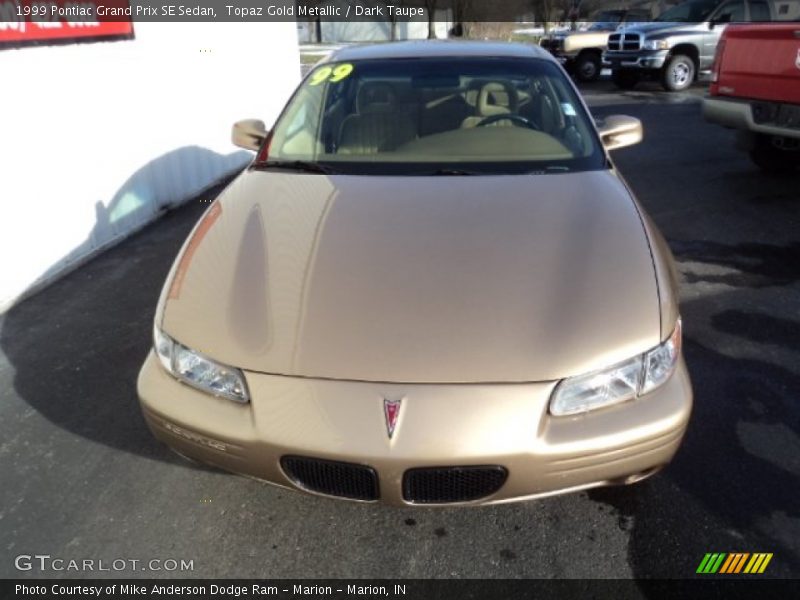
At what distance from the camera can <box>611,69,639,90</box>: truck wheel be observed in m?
13.7

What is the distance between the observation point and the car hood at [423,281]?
1.96 metres

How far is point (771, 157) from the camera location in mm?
6734

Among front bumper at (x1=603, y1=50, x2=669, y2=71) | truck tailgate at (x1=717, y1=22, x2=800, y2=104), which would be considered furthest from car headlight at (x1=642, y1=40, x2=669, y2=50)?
truck tailgate at (x1=717, y1=22, x2=800, y2=104)

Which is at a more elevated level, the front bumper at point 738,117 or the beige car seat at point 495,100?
the beige car seat at point 495,100

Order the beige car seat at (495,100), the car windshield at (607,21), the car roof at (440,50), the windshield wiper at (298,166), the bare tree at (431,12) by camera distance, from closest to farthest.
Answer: the windshield wiper at (298,166) < the beige car seat at (495,100) < the car roof at (440,50) < the car windshield at (607,21) < the bare tree at (431,12)

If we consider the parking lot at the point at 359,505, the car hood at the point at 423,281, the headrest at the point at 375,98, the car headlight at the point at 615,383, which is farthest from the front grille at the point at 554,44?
the car headlight at the point at 615,383

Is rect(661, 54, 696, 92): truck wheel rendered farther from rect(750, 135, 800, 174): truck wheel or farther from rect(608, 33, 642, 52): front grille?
rect(750, 135, 800, 174): truck wheel

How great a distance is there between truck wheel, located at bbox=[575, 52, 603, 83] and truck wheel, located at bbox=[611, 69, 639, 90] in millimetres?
2673

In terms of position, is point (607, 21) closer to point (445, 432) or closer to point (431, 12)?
point (431, 12)

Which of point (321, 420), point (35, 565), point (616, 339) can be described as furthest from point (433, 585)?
point (35, 565)

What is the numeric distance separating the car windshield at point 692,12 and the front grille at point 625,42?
3.28 ft

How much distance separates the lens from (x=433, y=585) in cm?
208

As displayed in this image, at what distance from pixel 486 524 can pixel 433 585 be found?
322 millimetres

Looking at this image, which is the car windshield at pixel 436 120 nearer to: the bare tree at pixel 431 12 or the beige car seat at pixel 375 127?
the beige car seat at pixel 375 127
